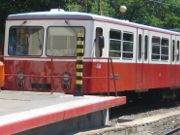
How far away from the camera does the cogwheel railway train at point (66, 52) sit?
16.7 meters

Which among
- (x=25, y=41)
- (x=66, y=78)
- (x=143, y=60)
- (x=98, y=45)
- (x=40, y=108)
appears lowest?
(x=40, y=108)

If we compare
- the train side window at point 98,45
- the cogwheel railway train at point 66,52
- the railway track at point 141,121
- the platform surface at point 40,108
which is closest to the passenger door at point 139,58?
the cogwheel railway train at point 66,52

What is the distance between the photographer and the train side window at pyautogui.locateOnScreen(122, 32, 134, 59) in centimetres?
1856

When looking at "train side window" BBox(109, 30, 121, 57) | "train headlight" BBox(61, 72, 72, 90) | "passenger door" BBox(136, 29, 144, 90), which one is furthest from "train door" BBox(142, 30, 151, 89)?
"train headlight" BBox(61, 72, 72, 90)

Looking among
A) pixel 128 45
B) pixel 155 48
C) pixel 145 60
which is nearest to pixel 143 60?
pixel 145 60

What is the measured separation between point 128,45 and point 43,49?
293cm

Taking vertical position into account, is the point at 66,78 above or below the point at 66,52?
below

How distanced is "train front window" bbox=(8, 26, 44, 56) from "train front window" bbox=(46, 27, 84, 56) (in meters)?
0.29

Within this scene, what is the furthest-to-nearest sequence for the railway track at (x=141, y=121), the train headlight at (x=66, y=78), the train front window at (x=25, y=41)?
the train front window at (x=25, y=41)
the train headlight at (x=66, y=78)
the railway track at (x=141, y=121)

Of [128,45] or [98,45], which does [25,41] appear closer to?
[98,45]

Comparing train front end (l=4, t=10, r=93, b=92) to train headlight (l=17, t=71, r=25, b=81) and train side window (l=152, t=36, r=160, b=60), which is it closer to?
train headlight (l=17, t=71, r=25, b=81)

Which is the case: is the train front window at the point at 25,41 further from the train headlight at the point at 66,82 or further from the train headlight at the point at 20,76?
the train headlight at the point at 66,82

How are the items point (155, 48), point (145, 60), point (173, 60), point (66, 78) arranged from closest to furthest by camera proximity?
1. point (66, 78)
2. point (145, 60)
3. point (155, 48)
4. point (173, 60)

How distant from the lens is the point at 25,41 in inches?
698
